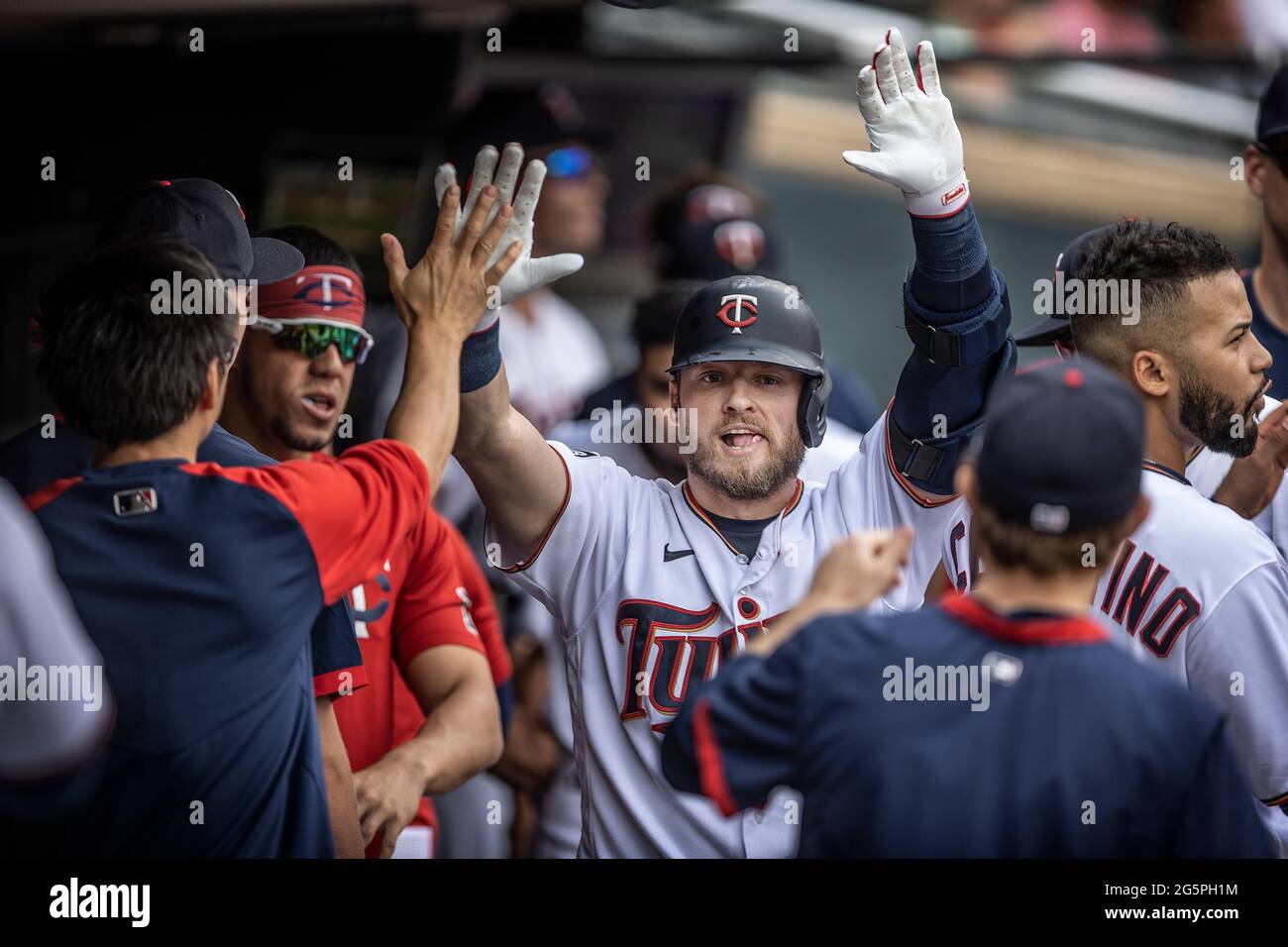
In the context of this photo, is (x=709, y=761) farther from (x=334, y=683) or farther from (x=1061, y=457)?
(x=334, y=683)

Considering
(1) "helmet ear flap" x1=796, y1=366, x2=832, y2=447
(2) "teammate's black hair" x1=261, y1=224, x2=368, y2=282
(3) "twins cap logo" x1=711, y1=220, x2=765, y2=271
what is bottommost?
(1) "helmet ear flap" x1=796, y1=366, x2=832, y2=447

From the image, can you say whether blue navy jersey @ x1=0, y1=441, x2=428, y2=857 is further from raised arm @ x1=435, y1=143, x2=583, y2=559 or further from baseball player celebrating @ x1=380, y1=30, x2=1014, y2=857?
baseball player celebrating @ x1=380, y1=30, x2=1014, y2=857

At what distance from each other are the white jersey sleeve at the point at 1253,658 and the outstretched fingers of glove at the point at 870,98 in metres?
1.06

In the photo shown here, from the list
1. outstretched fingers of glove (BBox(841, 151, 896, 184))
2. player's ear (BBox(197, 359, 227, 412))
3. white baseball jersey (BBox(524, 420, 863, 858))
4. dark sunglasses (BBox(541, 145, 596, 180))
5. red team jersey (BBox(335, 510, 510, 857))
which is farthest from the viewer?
dark sunglasses (BBox(541, 145, 596, 180))

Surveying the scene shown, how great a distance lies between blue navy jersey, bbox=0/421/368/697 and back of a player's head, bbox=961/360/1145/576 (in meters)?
1.23

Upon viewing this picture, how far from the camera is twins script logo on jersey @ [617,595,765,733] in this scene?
2.92 metres

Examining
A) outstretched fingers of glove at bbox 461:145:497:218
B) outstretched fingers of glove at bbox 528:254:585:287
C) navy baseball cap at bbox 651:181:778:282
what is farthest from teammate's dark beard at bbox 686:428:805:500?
navy baseball cap at bbox 651:181:778:282

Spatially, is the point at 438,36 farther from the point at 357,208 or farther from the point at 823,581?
the point at 823,581

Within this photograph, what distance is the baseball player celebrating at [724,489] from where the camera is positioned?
2.86m

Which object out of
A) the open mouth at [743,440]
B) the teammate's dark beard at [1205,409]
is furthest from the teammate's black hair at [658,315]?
the teammate's dark beard at [1205,409]

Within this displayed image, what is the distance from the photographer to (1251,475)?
323 centimetres

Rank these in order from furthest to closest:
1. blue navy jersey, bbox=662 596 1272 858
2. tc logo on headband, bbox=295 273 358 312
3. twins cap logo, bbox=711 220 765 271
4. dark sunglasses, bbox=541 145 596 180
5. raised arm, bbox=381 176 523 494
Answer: dark sunglasses, bbox=541 145 596 180 < twins cap logo, bbox=711 220 765 271 < tc logo on headband, bbox=295 273 358 312 < raised arm, bbox=381 176 523 494 < blue navy jersey, bbox=662 596 1272 858

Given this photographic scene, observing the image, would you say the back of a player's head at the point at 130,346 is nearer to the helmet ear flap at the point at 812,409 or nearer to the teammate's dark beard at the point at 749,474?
the teammate's dark beard at the point at 749,474
